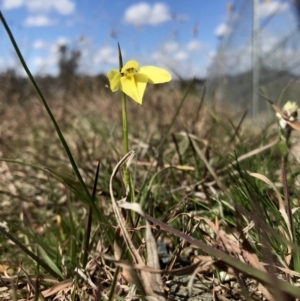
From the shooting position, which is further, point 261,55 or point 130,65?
point 261,55

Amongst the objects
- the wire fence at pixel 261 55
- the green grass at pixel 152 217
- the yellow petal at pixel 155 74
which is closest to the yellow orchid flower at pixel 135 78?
the yellow petal at pixel 155 74

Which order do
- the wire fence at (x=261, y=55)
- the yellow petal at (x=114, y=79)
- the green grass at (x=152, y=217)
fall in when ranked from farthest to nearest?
the wire fence at (x=261, y=55) → the yellow petal at (x=114, y=79) → the green grass at (x=152, y=217)

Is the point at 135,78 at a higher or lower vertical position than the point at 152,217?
higher

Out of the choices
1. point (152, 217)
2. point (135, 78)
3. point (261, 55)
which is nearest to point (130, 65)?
point (135, 78)

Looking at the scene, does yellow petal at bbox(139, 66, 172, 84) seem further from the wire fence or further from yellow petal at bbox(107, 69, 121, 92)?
the wire fence

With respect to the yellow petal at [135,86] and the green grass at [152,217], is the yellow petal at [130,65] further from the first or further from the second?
the green grass at [152,217]

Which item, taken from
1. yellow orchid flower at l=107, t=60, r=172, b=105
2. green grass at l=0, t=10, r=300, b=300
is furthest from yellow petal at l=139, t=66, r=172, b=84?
green grass at l=0, t=10, r=300, b=300

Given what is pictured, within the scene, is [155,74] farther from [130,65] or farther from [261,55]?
[261,55]

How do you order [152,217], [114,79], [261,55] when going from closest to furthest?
[152,217] < [114,79] < [261,55]
